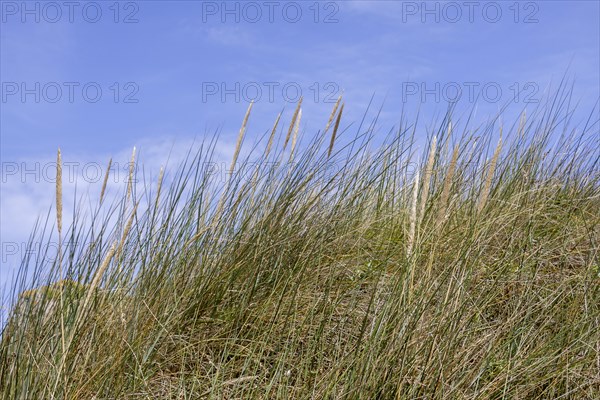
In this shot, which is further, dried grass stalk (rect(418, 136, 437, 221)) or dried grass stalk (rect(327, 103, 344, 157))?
dried grass stalk (rect(327, 103, 344, 157))

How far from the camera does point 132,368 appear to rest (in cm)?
302

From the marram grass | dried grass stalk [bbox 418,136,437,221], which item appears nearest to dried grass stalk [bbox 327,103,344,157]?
Result: the marram grass

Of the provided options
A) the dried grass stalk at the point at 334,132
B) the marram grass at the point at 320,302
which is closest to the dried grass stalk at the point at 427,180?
the marram grass at the point at 320,302

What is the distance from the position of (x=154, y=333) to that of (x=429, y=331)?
3.75 feet

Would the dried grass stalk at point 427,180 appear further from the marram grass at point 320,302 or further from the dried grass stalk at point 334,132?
the dried grass stalk at point 334,132

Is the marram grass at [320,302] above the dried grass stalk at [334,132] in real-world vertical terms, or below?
below

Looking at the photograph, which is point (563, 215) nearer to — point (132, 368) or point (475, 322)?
point (475, 322)

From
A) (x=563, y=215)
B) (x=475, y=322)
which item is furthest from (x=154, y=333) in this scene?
(x=563, y=215)

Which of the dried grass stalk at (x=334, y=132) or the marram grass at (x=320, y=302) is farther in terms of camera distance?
the dried grass stalk at (x=334, y=132)

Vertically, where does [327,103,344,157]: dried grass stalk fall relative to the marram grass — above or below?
above

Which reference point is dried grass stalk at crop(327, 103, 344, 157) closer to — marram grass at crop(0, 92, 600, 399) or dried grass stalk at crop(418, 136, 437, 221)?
marram grass at crop(0, 92, 600, 399)

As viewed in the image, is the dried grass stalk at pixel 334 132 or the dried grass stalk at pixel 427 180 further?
the dried grass stalk at pixel 334 132

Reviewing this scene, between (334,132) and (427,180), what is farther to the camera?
(334,132)

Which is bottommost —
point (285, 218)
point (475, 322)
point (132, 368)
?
point (132, 368)
